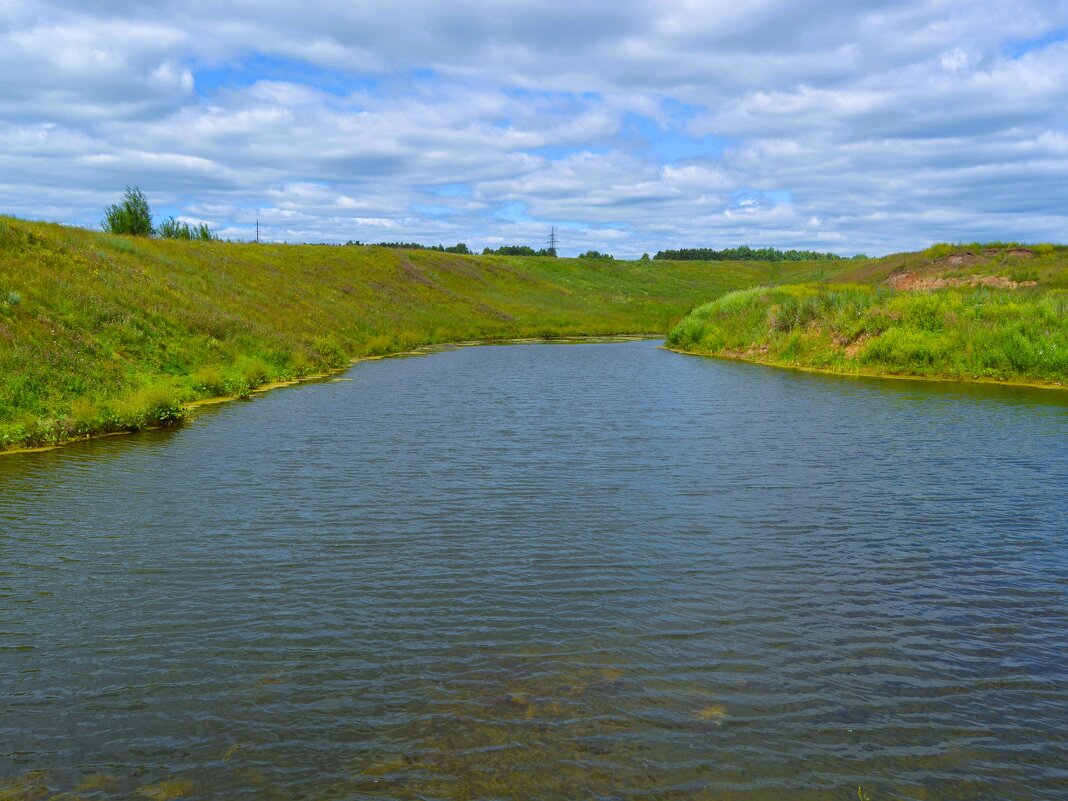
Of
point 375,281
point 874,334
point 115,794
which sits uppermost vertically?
point 375,281

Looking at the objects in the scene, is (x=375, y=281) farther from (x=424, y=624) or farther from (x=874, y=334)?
(x=424, y=624)

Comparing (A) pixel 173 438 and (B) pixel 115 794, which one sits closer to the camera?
(B) pixel 115 794

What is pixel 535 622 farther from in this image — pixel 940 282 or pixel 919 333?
pixel 940 282

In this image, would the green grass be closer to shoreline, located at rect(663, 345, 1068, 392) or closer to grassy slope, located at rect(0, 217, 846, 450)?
shoreline, located at rect(663, 345, 1068, 392)

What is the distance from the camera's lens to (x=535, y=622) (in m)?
9.81

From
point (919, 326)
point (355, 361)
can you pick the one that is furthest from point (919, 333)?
point (355, 361)

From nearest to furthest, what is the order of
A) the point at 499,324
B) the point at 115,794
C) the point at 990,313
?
the point at 115,794 < the point at 990,313 < the point at 499,324

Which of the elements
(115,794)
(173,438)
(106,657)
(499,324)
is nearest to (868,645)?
(115,794)

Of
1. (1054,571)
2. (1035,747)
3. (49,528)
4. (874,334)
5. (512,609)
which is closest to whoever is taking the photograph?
(1035,747)

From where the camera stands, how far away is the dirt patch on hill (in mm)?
51000

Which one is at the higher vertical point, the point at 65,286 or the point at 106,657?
the point at 65,286

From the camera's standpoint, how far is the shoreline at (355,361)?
20.8m

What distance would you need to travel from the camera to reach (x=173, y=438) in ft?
72.4

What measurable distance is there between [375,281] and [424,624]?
254ft
